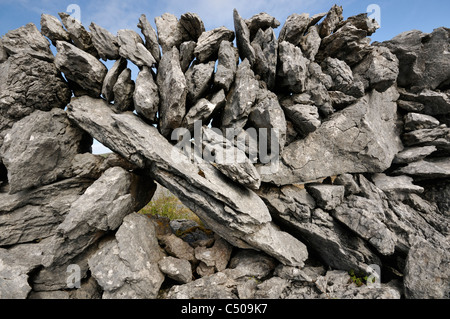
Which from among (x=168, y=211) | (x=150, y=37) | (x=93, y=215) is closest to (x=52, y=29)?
(x=150, y=37)

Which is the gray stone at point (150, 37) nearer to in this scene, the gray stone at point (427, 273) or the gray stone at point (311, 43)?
the gray stone at point (311, 43)

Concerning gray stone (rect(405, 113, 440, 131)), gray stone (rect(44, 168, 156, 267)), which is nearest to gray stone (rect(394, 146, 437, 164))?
gray stone (rect(405, 113, 440, 131))

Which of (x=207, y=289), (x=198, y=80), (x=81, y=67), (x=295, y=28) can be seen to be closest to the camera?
(x=207, y=289)

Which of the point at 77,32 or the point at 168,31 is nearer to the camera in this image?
the point at 77,32

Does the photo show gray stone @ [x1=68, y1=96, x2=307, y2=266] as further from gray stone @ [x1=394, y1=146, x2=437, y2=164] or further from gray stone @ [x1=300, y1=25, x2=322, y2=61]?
gray stone @ [x1=300, y1=25, x2=322, y2=61]

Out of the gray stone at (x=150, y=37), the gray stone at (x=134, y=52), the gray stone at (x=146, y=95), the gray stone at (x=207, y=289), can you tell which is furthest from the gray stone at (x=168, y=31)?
the gray stone at (x=207, y=289)

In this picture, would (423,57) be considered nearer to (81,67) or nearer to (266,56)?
(266,56)
